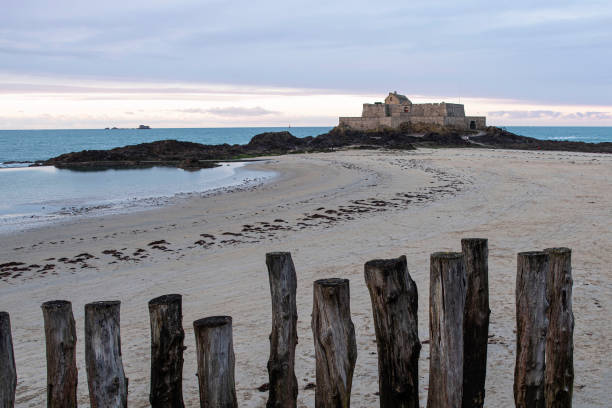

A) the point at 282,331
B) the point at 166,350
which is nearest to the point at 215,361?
the point at 166,350

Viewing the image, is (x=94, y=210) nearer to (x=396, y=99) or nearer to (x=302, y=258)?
(x=302, y=258)

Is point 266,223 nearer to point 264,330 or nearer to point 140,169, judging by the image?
point 264,330

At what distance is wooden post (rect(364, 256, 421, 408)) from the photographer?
123 inches

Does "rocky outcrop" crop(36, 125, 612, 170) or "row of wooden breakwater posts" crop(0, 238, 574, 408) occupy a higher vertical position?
"rocky outcrop" crop(36, 125, 612, 170)

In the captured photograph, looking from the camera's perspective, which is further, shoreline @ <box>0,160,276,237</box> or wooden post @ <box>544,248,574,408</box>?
shoreline @ <box>0,160,276,237</box>

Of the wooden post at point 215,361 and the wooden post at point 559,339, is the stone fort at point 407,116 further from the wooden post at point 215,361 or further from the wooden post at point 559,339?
the wooden post at point 215,361

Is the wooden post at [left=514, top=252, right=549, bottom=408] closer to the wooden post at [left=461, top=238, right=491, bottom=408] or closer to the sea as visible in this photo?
the wooden post at [left=461, top=238, right=491, bottom=408]

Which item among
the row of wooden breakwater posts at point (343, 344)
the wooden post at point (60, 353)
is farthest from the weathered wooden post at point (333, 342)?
the wooden post at point (60, 353)

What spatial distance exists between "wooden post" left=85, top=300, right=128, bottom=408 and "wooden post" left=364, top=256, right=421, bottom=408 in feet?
4.75

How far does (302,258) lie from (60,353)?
5.58 m

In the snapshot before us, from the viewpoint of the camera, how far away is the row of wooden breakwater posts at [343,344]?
3031 mm

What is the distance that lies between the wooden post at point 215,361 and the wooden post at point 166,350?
175mm

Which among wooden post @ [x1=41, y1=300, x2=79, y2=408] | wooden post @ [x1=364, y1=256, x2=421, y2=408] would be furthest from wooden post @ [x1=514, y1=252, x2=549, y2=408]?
wooden post @ [x1=41, y1=300, x2=79, y2=408]

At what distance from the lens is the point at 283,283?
343 centimetres
